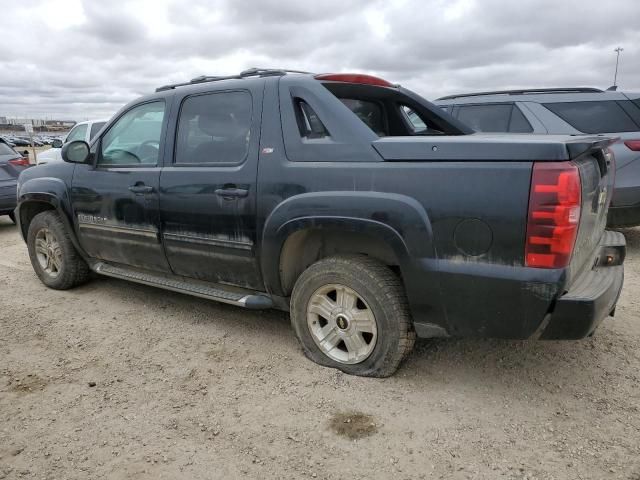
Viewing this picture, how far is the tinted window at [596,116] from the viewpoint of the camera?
5.59 metres

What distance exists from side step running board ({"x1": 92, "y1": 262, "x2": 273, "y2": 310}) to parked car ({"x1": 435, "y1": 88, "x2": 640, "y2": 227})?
163 inches

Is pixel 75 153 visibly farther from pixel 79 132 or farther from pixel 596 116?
pixel 79 132

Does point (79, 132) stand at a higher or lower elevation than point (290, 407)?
higher

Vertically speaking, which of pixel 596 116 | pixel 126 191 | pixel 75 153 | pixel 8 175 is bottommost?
pixel 8 175

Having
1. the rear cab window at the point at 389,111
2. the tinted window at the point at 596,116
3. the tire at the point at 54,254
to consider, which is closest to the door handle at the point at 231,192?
the rear cab window at the point at 389,111

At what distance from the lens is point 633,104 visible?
5.57 meters

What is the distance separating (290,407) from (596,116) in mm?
4934

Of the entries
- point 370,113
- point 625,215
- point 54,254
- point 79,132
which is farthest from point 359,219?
point 79,132

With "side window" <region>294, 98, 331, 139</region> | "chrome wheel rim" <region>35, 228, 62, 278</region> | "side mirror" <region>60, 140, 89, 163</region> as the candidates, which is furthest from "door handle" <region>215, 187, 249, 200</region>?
"chrome wheel rim" <region>35, 228, 62, 278</region>

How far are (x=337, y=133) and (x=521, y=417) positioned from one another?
1834mm

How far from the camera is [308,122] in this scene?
3184 mm

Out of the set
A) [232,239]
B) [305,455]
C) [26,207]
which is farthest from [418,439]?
[26,207]

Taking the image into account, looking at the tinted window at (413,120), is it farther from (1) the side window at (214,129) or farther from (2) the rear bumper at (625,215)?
(2) the rear bumper at (625,215)

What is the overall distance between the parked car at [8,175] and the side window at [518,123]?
298 inches
